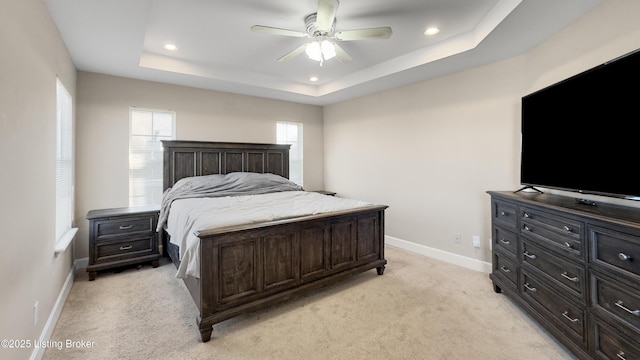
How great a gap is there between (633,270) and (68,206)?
4696mm

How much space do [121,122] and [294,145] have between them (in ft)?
9.17

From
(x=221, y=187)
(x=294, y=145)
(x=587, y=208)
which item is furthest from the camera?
(x=294, y=145)

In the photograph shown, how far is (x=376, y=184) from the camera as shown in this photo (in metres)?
4.69

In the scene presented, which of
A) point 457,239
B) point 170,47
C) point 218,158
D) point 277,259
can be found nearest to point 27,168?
point 277,259

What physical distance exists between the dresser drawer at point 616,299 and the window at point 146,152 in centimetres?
468

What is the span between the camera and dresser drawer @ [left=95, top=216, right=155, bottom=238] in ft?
10.5

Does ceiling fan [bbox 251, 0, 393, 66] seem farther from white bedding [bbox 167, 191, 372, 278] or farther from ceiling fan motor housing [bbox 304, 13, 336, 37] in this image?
white bedding [bbox 167, 191, 372, 278]

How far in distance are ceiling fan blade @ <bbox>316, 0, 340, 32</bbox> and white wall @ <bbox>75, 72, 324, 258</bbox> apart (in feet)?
8.86

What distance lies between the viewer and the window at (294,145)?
210 inches

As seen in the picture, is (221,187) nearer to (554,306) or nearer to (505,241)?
(505,241)

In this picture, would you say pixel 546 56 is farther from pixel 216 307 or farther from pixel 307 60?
pixel 216 307

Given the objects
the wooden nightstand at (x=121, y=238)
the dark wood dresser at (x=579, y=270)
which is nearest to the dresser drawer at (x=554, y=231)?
the dark wood dresser at (x=579, y=270)

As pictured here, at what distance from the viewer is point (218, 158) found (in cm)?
445

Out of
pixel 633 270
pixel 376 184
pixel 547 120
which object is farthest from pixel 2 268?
pixel 376 184
